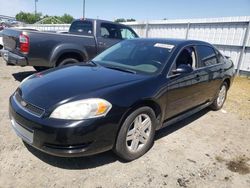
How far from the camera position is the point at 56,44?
→ 6.63 m

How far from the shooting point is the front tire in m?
3.15

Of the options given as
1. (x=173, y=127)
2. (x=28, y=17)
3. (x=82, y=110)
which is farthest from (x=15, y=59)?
(x=28, y=17)

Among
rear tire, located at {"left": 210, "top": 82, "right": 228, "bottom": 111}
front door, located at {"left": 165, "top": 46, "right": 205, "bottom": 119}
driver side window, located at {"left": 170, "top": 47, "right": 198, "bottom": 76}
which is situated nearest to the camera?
front door, located at {"left": 165, "top": 46, "right": 205, "bottom": 119}

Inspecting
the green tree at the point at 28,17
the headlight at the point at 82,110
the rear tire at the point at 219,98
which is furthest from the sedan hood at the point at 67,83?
the green tree at the point at 28,17

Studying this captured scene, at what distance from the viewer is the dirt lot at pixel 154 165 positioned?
2.96m

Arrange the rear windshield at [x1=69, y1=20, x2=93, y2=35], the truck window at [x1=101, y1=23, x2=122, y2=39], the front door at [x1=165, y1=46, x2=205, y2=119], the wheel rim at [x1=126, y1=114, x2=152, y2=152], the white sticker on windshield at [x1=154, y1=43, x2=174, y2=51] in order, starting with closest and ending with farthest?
the wheel rim at [x1=126, y1=114, x2=152, y2=152]
the front door at [x1=165, y1=46, x2=205, y2=119]
the white sticker on windshield at [x1=154, y1=43, x2=174, y2=51]
the rear windshield at [x1=69, y1=20, x2=93, y2=35]
the truck window at [x1=101, y1=23, x2=122, y2=39]

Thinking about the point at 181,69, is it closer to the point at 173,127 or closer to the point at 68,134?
the point at 173,127

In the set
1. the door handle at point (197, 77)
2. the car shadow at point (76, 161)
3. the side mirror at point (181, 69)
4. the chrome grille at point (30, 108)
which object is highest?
the side mirror at point (181, 69)

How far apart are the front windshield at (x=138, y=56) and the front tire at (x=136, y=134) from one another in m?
0.71

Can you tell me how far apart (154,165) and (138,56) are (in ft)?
5.80

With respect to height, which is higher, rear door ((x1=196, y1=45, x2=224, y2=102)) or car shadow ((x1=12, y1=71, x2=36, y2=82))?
rear door ((x1=196, y1=45, x2=224, y2=102))

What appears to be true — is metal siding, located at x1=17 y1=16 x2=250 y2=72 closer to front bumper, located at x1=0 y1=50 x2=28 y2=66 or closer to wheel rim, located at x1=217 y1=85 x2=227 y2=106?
wheel rim, located at x1=217 y1=85 x2=227 y2=106

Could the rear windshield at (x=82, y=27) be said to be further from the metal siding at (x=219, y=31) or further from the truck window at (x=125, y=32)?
the metal siding at (x=219, y=31)

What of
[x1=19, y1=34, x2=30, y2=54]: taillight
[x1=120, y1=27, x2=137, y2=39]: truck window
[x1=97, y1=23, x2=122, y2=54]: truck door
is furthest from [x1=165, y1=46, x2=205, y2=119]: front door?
[x1=120, y1=27, x2=137, y2=39]: truck window
